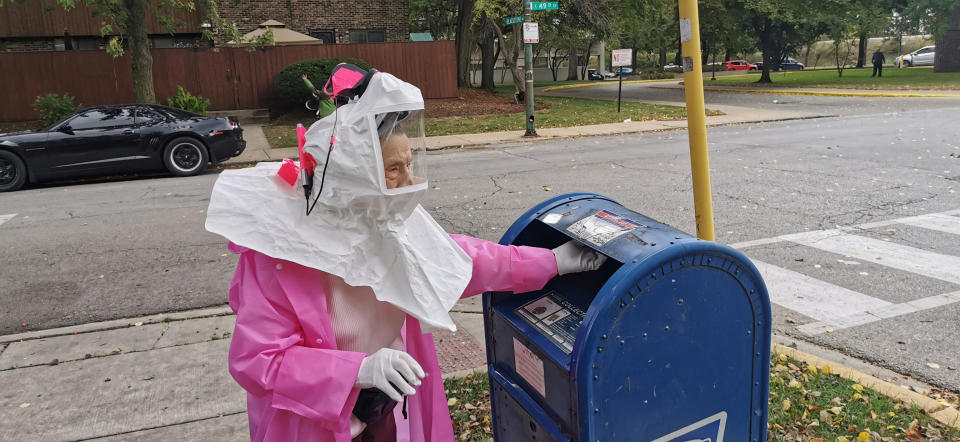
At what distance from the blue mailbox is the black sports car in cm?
1162

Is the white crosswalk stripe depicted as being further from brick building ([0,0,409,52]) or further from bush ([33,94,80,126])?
brick building ([0,0,409,52])

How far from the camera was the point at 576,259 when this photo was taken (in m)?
2.26

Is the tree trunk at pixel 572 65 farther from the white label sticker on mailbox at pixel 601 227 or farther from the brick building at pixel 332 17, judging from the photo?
the white label sticker on mailbox at pixel 601 227

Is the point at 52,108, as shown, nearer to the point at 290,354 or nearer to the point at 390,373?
the point at 290,354

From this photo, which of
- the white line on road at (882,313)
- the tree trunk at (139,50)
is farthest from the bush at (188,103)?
the white line on road at (882,313)

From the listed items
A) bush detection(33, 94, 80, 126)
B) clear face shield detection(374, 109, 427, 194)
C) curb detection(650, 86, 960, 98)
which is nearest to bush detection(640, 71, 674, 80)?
curb detection(650, 86, 960, 98)

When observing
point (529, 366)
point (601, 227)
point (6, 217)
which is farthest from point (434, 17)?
point (529, 366)

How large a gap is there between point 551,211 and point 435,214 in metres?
5.63

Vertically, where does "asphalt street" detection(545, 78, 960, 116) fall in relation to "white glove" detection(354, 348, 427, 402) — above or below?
above

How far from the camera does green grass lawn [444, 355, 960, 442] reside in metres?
3.18

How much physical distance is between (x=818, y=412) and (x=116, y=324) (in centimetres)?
460

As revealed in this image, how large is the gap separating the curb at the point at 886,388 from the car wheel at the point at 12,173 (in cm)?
1223

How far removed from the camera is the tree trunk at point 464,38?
87.6 ft

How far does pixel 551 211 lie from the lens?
2537 millimetres
